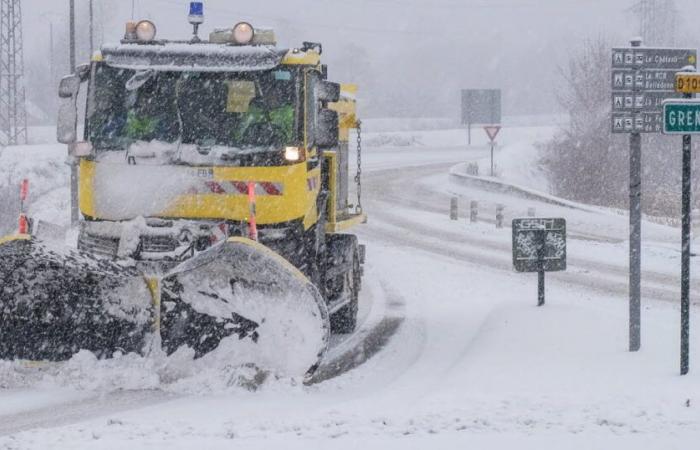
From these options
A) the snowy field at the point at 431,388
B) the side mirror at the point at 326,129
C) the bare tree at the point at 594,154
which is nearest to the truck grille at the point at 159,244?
the snowy field at the point at 431,388

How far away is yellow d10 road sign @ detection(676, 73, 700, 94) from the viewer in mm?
8453

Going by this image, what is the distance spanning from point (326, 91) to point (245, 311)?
2250mm

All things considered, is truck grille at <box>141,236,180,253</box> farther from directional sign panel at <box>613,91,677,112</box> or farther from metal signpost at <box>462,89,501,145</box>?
metal signpost at <box>462,89,501,145</box>

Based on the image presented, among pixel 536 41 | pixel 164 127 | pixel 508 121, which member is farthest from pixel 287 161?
pixel 536 41

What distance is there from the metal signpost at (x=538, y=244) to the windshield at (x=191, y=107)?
12.7ft

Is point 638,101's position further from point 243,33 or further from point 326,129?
point 243,33

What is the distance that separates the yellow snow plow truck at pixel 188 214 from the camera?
8.44 meters

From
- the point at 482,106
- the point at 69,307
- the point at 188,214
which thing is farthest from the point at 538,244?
the point at 482,106

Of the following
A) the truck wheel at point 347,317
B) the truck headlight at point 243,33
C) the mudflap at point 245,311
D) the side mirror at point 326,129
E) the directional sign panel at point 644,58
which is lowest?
the truck wheel at point 347,317

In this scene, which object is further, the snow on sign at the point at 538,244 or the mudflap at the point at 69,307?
the snow on sign at the point at 538,244

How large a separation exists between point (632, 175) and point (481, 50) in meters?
141

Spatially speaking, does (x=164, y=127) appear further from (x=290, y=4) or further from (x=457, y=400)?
(x=290, y=4)

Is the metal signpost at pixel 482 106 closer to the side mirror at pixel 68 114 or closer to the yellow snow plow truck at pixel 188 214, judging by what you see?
the yellow snow plow truck at pixel 188 214

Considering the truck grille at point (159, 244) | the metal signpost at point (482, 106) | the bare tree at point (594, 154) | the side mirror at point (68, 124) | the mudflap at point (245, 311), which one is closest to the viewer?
the mudflap at point (245, 311)
